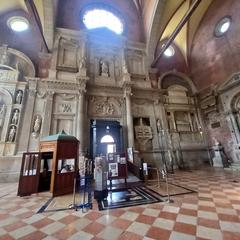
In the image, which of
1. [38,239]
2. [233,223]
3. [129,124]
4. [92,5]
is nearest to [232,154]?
[129,124]

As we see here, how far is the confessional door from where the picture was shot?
5159 millimetres

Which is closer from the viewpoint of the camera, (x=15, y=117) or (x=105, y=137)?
(x=15, y=117)

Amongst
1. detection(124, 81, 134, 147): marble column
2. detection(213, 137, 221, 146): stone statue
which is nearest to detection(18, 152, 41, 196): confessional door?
detection(124, 81, 134, 147): marble column

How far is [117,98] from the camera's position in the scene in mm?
11305

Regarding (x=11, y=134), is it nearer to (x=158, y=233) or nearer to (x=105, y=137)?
(x=105, y=137)

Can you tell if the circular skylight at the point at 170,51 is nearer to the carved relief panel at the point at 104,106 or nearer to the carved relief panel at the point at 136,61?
the carved relief panel at the point at 136,61

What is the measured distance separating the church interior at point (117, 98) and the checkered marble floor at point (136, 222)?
729 millimetres

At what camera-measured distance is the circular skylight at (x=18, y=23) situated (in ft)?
34.7

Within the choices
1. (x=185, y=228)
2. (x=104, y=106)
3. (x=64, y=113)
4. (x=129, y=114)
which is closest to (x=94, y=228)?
(x=185, y=228)

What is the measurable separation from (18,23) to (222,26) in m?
15.9

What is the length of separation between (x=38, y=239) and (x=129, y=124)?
849 centimetres

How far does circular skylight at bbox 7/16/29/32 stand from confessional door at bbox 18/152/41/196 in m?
10.4

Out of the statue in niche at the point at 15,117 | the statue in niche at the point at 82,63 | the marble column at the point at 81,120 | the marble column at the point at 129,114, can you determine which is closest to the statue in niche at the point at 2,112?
the statue in niche at the point at 15,117

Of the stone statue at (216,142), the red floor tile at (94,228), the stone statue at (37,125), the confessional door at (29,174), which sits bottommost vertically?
the red floor tile at (94,228)
